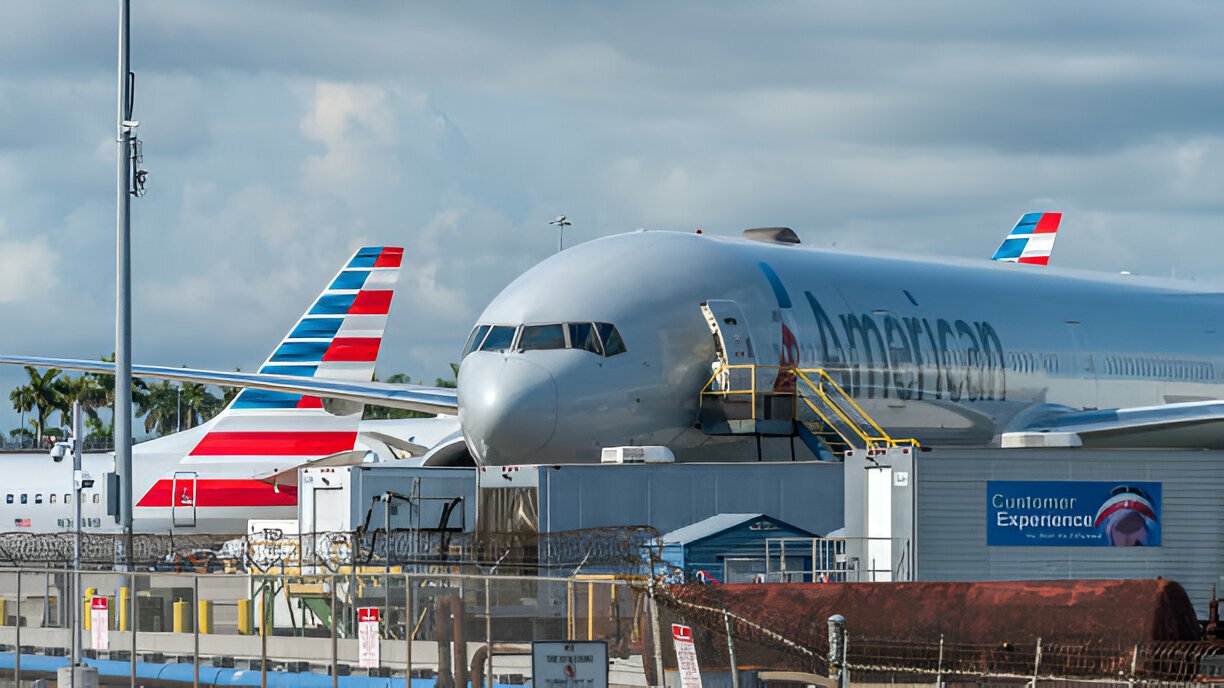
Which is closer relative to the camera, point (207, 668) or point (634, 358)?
point (207, 668)

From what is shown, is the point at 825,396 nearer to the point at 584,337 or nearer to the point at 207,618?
the point at 584,337

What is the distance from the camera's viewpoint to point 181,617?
24.8 m

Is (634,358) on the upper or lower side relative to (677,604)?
upper

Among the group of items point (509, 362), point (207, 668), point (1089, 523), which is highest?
point (509, 362)

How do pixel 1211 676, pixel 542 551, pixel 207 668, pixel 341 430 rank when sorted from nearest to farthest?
pixel 1211 676
pixel 207 668
pixel 542 551
pixel 341 430

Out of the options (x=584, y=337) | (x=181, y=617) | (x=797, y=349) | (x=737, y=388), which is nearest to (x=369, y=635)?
(x=181, y=617)

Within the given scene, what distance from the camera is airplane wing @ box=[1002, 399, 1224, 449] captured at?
31250 millimetres

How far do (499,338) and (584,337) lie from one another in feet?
4.55

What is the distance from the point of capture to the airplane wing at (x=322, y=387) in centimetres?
3678

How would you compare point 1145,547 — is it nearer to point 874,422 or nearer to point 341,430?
point 874,422

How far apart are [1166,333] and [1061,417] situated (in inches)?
192

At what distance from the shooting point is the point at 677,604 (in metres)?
15.8

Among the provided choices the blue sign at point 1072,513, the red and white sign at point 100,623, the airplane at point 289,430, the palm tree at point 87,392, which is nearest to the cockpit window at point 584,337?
the blue sign at point 1072,513

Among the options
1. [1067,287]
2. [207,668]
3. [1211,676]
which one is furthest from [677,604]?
[1067,287]
